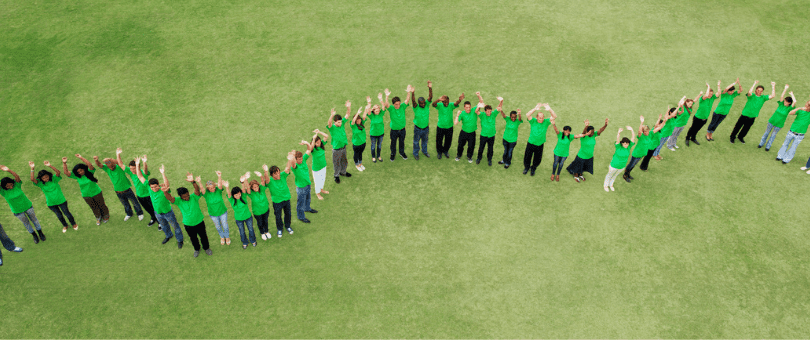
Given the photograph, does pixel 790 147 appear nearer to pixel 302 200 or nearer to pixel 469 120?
pixel 469 120

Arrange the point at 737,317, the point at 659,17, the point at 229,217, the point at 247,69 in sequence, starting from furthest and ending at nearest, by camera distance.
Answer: the point at 659,17 < the point at 247,69 < the point at 229,217 < the point at 737,317

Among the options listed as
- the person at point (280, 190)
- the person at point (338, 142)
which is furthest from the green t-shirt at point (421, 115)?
the person at point (280, 190)

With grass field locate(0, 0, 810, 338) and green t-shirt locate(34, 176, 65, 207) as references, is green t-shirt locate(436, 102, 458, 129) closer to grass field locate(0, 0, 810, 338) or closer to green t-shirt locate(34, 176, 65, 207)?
grass field locate(0, 0, 810, 338)

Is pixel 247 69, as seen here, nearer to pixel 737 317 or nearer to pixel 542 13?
pixel 542 13

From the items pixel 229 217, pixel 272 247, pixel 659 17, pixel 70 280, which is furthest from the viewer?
pixel 659 17

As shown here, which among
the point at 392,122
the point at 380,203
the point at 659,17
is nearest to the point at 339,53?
the point at 392,122

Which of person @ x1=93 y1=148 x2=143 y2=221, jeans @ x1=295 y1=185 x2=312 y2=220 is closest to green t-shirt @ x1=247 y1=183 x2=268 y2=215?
jeans @ x1=295 y1=185 x2=312 y2=220
